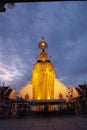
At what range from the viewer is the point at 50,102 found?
3656 centimetres

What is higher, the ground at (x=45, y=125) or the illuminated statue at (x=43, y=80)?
the illuminated statue at (x=43, y=80)

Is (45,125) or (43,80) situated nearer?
(45,125)

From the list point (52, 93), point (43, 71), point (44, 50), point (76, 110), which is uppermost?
point (44, 50)

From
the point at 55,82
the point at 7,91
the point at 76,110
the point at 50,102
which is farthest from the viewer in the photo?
the point at 55,82

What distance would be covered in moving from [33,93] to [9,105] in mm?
12821

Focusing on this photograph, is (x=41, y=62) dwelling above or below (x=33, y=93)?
above

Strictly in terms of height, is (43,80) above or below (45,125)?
above

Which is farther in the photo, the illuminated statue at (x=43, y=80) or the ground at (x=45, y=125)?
the illuminated statue at (x=43, y=80)

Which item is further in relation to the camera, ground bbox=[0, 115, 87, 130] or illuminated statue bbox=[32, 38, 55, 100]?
illuminated statue bbox=[32, 38, 55, 100]

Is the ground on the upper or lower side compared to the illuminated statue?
lower

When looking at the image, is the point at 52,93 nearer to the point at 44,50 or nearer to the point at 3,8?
the point at 44,50

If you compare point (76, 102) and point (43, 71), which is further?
point (43, 71)

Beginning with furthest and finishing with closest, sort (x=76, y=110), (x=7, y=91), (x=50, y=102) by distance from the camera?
(x=7, y=91) < (x=76, y=110) < (x=50, y=102)

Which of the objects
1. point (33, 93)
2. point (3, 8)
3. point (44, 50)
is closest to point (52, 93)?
point (33, 93)
